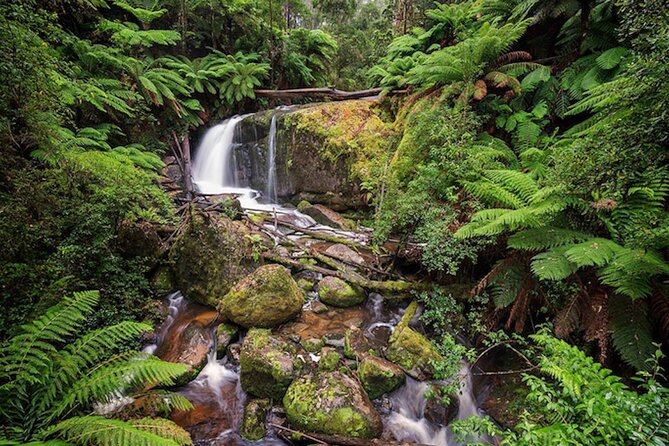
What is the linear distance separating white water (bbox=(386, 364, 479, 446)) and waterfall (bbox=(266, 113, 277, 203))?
268 inches

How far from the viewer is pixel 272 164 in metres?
9.05

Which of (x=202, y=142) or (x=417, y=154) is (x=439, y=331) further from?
(x=202, y=142)

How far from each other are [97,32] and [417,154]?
882cm

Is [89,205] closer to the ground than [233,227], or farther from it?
farther from it

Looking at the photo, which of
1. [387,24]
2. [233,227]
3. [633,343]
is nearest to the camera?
[633,343]

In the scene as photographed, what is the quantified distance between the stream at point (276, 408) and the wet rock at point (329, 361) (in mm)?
144

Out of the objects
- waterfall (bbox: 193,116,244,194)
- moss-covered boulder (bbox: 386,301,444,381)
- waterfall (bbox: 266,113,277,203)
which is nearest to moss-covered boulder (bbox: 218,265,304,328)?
moss-covered boulder (bbox: 386,301,444,381)

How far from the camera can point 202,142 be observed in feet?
33.8

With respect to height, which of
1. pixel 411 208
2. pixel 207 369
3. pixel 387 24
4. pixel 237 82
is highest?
pixel 387 24

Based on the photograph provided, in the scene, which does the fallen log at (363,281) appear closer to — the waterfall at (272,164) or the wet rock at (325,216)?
the wet rock at (325,216)

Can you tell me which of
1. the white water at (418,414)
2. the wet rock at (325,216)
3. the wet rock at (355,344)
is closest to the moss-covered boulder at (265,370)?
the wet rock at (355,344)

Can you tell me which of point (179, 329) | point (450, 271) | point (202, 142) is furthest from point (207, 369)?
point (202, 142)

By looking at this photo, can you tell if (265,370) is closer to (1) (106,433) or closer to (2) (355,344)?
(2) (355,344)

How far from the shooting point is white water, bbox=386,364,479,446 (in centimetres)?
297
